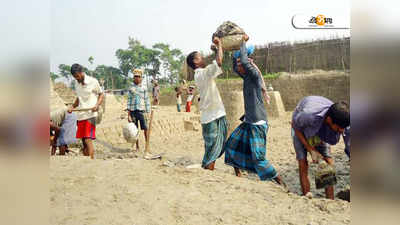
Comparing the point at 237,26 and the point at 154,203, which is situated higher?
the point at 237,26

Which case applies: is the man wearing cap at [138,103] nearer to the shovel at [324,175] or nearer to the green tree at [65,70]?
the green tree at [65,70]

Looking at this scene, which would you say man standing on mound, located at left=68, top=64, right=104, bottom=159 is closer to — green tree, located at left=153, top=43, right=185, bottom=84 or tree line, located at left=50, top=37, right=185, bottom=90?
tree line, located at left=50, top=37, right=185, bottom=90

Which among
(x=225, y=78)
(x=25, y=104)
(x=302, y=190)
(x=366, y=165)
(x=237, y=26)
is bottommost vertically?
(x=302, y=190)

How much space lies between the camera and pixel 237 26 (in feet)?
9.60

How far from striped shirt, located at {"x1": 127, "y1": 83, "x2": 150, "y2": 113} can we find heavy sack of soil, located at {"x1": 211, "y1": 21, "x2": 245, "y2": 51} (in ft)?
5.91

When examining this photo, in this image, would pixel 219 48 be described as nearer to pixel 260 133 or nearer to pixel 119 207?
pixel 260 133

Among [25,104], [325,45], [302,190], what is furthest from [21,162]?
[325,45]

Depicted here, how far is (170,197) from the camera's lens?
243 centimetres

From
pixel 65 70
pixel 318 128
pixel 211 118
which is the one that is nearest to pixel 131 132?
pixel 65 70

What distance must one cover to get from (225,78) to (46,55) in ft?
7.07

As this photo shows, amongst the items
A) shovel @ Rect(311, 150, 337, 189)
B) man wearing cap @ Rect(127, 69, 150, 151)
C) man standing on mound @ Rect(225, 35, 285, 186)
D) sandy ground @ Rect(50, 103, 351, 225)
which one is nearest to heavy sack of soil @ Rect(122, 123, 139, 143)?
man wearing cap @ Rect(127, 69, 150, 151)

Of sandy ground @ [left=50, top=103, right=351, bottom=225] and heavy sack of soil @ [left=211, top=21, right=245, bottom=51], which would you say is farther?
heavy sack of soil @ [left=211, top=21, right=245, bottom=51]

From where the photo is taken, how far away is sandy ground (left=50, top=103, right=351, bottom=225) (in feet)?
7.15
